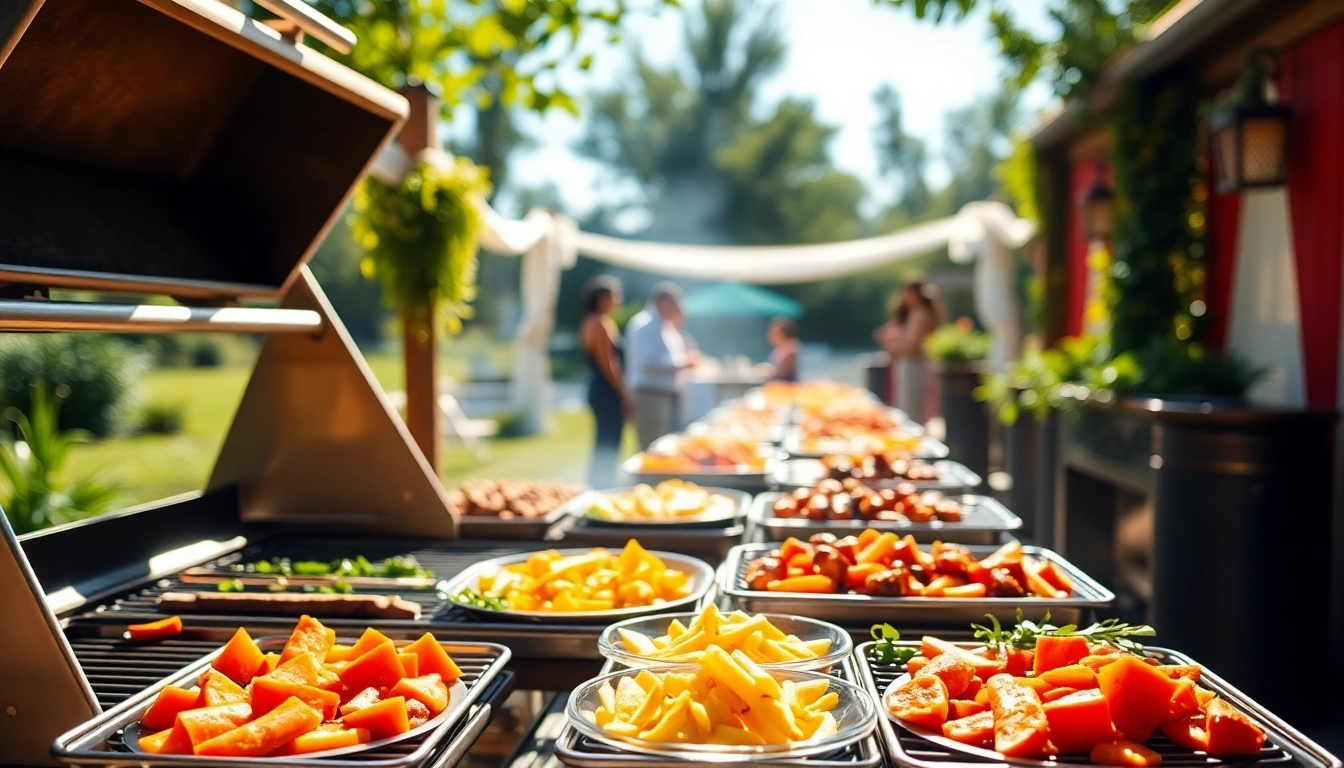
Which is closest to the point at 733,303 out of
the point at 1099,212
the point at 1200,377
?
the point at 1099,212

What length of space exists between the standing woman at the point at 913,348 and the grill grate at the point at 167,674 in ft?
29.8

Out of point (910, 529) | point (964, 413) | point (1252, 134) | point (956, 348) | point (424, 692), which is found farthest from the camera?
point (956, 348)

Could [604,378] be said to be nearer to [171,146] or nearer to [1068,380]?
[1068,380]

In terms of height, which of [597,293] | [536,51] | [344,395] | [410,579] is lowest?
[410,579]

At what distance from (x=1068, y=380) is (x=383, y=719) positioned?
20.0 ft

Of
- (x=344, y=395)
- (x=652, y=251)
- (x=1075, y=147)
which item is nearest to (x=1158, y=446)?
(x=344, y=395)

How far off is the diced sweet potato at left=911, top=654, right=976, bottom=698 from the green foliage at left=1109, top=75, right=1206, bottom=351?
5247 mm

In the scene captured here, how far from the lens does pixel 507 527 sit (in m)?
2.77

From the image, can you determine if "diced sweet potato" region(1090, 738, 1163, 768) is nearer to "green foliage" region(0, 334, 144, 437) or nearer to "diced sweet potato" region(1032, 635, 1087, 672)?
"diced sweet potato" region(1032, 635, 1087, 672)

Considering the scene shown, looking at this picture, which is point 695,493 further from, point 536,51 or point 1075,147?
point 1075,147

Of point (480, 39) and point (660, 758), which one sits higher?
point (480, 39)

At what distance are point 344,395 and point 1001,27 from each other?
608 centimetres

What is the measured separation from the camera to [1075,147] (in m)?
8.88

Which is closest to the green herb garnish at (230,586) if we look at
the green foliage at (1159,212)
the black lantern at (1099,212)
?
the green foliage at (1159,212)
